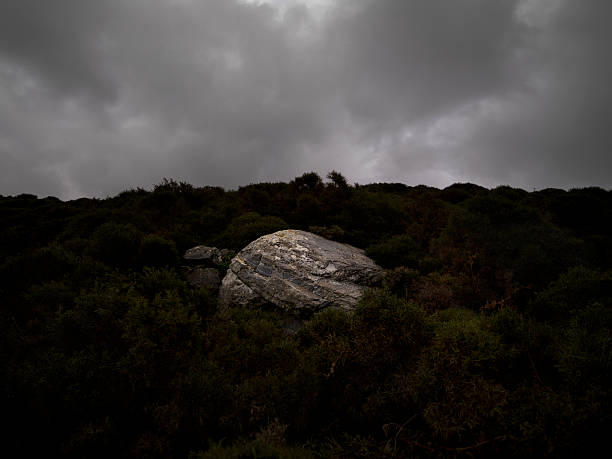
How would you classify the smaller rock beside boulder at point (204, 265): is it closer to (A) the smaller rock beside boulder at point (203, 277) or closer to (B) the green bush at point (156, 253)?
(A) the smaller rock beside boulder at point (203, 277)

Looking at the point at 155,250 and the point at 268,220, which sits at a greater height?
the point at 268,220

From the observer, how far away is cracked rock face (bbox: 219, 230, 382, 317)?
267 inches

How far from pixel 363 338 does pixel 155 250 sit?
624 centimetres

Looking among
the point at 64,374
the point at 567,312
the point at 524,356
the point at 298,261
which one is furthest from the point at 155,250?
the point at 567,312

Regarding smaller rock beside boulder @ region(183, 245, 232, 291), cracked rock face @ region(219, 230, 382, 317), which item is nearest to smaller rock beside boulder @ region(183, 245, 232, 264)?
smaller rock beside boulder @ region(183, 245, 232, 291)

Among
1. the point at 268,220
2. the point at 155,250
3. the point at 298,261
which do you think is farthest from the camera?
the point at 268,220

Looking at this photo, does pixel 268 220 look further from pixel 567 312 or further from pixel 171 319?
pixel 567 312

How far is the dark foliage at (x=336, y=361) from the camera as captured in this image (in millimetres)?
2926

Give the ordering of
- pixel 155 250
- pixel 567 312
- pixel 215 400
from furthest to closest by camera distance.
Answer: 1. pixel 155 250
2. pixel 567 312
3. pixel 215 400

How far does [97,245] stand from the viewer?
801 centimetres

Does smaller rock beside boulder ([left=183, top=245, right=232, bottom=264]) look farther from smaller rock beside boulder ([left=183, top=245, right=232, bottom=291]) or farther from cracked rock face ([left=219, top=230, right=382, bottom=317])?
cracked rock face ([left=219, top=230, right=382, bottom=317])

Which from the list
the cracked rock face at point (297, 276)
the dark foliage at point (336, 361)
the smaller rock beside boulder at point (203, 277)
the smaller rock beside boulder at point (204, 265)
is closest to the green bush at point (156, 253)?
the dark foliage at point (336, 361)

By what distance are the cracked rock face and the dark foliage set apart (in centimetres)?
75

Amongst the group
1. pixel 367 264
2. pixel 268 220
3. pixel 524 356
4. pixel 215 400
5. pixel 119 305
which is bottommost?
pixel 215 400
